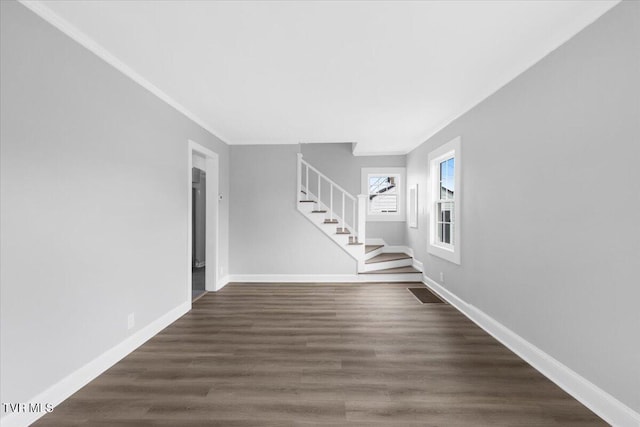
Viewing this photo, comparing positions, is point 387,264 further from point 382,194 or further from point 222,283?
point 222,283

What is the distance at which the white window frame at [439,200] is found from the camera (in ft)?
12.5

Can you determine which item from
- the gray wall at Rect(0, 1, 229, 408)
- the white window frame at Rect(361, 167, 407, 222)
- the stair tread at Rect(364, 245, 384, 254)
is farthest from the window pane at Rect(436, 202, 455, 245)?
the gray wall at Rect(0, 1, 229, 408)

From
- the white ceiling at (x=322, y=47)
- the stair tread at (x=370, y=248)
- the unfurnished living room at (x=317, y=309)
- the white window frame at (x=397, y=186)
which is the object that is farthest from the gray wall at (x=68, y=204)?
the white window frame at (x=397, y=186)

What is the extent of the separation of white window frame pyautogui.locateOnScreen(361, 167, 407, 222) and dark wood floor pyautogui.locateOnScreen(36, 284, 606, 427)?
312 cm

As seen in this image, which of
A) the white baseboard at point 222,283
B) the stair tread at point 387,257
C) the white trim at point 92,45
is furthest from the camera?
the stair tread at point 387,257

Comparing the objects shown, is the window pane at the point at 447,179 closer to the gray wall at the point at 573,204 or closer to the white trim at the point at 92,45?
the gray wall at the point at 573,204

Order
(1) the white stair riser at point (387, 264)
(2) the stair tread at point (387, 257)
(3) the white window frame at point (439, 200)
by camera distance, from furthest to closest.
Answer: (2) the stair tread at point (387, 257), (1) the white stair riser at point (387, 264), (3) the white window frame at point (439, 200)

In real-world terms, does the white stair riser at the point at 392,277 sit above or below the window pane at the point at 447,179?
below

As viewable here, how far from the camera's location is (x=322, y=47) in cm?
229

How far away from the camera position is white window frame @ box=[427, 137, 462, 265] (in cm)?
380

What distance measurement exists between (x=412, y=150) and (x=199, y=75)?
168 inches

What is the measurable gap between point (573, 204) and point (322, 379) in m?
2.15

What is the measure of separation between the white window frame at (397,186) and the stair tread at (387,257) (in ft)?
2.45

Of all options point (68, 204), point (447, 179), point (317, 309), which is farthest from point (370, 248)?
point (68, 204)
